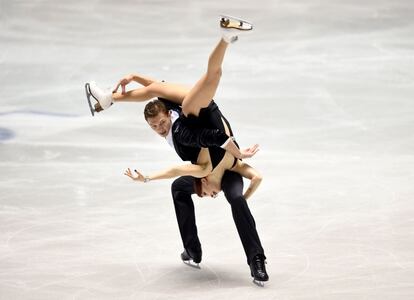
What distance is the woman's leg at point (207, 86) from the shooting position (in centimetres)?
482

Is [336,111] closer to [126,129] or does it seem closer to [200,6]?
[126,129]

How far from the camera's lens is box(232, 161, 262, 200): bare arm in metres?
5.17

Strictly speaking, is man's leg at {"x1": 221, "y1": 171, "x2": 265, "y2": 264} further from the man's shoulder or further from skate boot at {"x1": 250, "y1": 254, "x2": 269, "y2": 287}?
the man's shoulder

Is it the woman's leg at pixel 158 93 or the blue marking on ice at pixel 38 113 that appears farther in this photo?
the blue marking on ice at pixel 38 113

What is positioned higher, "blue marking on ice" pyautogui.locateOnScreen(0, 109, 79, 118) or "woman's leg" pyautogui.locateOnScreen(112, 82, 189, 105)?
"woman's leg" pyautogui.locateOnScreen(112, 82, 189, 105)

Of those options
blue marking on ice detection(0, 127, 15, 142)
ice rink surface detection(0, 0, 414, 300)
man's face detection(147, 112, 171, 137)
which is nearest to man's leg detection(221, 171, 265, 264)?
ice rink surface detection(0, 0, 414, 300)

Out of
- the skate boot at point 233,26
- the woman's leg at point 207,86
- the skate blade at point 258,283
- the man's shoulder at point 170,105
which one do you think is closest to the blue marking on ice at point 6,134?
the man's shoulder at point 170,105

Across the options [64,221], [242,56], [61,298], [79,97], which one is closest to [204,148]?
[61,298]

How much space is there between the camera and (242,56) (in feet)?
35.5

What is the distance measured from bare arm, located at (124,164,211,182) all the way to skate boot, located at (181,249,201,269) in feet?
1.88

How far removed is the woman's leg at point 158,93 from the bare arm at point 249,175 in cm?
54

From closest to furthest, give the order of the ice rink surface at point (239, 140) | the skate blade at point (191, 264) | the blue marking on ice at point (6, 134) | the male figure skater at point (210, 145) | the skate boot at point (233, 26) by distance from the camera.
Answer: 1. the skate boot at point (233, 26)
2. the male figure skater at point (210, 145)
3. the ice rink surface at point (239, 140)
4. the skate blade at point (191, 264)
5. the blue marking on ice at point (6, 134)

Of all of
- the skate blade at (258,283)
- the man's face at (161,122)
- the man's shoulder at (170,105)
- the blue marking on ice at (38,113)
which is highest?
the man's shoulder at (170,105)

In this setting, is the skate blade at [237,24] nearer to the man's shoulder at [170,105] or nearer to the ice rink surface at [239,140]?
the man's shoulder at [170,105]
